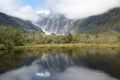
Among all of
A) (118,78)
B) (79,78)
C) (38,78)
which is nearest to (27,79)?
(38,78)

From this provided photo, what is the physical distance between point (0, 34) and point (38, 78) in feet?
468

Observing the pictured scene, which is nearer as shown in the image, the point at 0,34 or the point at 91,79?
the point at 91,79

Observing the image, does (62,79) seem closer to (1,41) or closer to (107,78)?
(107,78)

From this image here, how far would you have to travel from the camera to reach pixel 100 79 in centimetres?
6034

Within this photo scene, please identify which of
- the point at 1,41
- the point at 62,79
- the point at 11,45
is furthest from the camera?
the point at 11,45

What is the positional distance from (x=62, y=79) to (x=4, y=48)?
458 ft

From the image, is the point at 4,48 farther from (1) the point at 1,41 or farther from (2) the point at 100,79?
(2) the point at 100,79

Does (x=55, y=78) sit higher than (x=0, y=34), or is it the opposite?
(x=0, y=34)

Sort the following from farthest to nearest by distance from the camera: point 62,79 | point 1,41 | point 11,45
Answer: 1. point 11,45
2. point 1,41
3. point 62,79

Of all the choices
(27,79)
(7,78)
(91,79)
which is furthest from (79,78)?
(7,78)

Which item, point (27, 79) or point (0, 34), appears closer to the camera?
point (27, 79)

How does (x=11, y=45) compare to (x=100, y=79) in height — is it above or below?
above

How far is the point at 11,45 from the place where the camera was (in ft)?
655

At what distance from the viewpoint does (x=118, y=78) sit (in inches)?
2376
